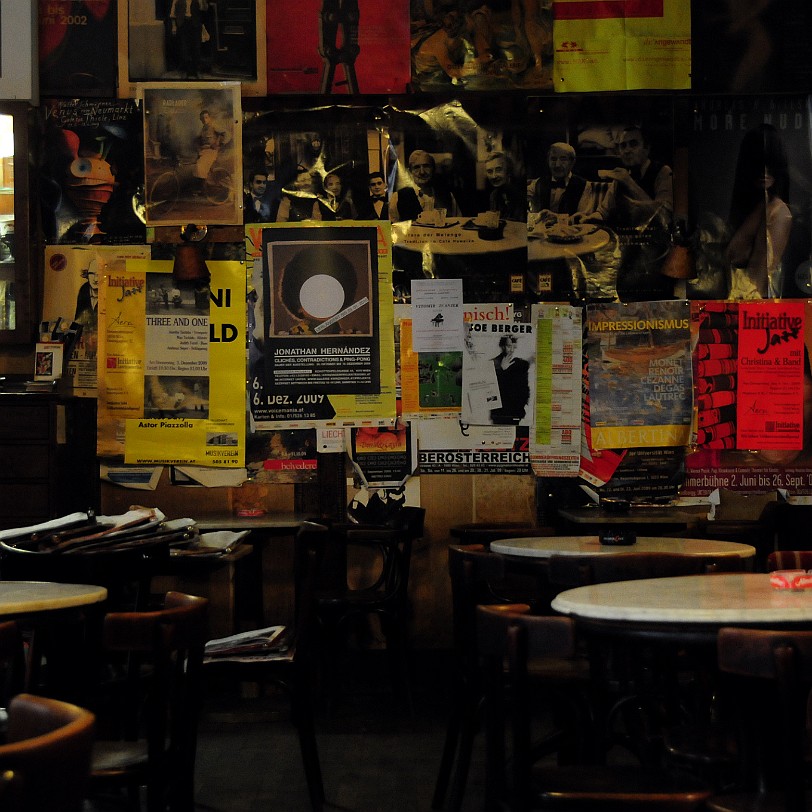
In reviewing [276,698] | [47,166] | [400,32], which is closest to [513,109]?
[400,32]

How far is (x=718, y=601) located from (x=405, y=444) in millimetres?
3774

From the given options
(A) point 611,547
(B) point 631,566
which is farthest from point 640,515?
(B) point 631,566

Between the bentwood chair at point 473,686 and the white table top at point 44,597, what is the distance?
122 cm

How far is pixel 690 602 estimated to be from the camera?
2705 millimetres

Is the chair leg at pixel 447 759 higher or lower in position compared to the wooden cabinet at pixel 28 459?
lower

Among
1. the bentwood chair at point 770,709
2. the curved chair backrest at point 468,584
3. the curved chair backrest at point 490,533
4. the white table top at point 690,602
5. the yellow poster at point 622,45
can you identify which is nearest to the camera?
the bentwood chair at point 770,709

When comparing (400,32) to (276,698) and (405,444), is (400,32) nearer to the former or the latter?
(405,444)

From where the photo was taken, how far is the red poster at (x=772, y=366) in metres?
6.43

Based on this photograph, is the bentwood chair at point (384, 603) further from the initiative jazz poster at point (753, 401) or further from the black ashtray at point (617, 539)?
the initiative jazz poster at point (753, 401)

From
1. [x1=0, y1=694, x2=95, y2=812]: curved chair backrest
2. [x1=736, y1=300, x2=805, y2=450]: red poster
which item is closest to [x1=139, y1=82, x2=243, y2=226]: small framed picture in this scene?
[x1=736, y1=300, x2=805, y2=450]: red poster

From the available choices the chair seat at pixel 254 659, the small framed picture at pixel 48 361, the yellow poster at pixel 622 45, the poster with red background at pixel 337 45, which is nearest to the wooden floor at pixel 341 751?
the chair seat at pixel 254 659

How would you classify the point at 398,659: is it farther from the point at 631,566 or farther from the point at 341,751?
the point at 631,566

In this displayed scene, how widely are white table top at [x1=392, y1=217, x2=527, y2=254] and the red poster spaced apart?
1389mm

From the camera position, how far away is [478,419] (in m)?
6.43
